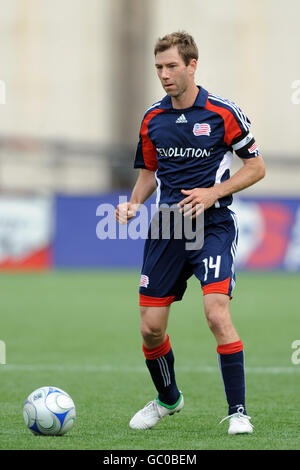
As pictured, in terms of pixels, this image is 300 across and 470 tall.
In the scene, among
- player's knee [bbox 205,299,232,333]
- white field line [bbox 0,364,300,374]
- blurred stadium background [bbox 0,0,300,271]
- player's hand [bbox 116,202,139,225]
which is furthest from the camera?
blurred stadium background [bbox 0,0,300,271]

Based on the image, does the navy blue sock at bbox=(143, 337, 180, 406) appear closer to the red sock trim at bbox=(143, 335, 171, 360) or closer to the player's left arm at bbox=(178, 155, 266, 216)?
the red sock trim at bbox=(143, 335, 171, 360)

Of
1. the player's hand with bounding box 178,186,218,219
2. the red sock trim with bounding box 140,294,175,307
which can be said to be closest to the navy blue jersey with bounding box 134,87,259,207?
the player's hand with bounding box 178,186,218,219

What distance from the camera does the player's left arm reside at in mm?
5430

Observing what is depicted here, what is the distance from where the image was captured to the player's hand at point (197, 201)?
17.8 ft

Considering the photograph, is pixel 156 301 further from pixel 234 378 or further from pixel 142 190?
pixel 142 190

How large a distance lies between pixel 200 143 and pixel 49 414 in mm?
1759

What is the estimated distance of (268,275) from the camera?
1973 cm

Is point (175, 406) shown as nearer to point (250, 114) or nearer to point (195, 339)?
point (195, 339)

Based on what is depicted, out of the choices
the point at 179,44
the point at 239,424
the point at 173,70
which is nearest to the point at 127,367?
the point at 239,424

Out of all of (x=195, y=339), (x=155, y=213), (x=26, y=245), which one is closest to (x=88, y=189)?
(x=26, y=245)

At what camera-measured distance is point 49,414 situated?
16.9 ft

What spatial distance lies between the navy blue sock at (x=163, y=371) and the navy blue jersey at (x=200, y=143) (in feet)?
2.98

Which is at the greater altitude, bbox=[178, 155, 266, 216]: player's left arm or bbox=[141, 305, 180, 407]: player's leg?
bbox=[178, 155, 266, 216]: player's left arm

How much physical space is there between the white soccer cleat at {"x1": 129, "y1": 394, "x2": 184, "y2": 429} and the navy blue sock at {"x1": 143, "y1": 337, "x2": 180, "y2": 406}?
0.13 ft
